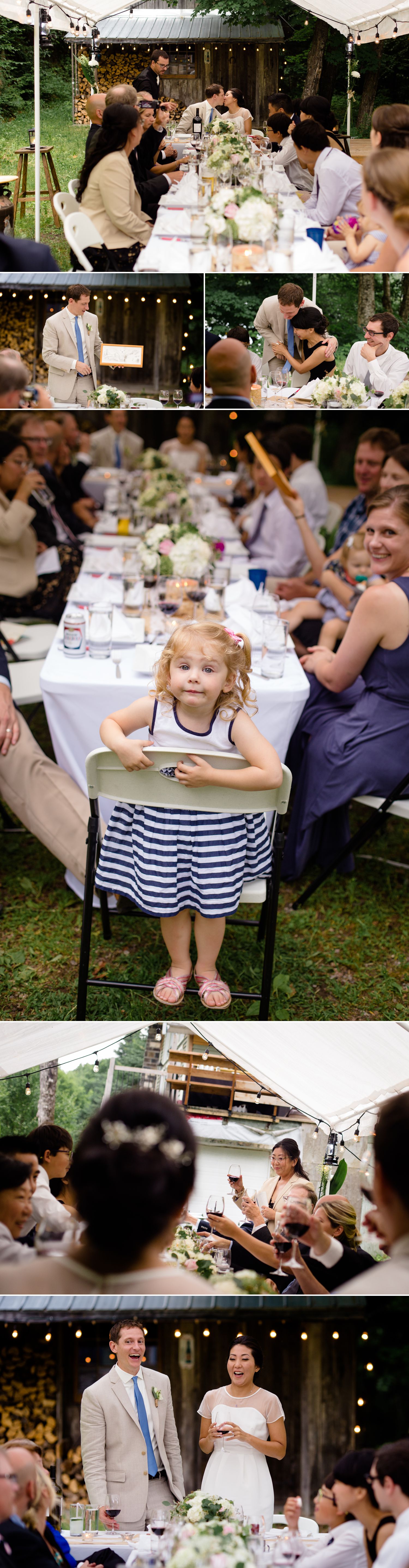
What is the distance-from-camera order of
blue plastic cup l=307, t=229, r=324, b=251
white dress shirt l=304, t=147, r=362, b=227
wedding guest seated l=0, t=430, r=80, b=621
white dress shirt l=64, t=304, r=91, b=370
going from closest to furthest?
1. white dress shirt l=304, t=147, r=362, b=227
2. blue plastic cup l=307, t=229, r=324, b=251
3. white dress shirt l=64, t=304, r=91, b=370
4. wedding guest seated l=0, t=430, r=80, b=621

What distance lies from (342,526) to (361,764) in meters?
1.94

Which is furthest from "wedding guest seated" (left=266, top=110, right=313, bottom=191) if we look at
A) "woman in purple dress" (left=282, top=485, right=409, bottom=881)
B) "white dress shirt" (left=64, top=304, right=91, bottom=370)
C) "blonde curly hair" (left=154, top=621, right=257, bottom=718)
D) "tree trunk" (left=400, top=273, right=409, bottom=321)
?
"blonde curly hair" (left=154, top=621, right=257, bottom=718)

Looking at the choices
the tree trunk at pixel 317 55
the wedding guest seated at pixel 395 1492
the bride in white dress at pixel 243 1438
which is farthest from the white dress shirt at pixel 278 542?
the wedding guest seated at pixel 395 1492

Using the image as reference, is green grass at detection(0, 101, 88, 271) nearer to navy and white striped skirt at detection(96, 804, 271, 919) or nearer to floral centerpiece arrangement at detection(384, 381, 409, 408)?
floral centerpiece arrangement at detection(384, 381, 409, 408)

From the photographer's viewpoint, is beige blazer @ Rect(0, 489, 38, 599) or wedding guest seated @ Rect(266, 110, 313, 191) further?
beige blazer @ Rect(0, 489, 38, 599)

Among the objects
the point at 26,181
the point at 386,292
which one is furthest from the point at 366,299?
the point at 26,181

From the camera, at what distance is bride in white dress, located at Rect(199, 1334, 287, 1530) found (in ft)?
5.39

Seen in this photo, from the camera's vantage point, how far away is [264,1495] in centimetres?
164

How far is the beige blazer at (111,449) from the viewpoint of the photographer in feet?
18.7

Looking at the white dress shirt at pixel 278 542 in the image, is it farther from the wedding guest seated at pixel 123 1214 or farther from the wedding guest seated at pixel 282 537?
the wedding guest seated at pixel 123 1214

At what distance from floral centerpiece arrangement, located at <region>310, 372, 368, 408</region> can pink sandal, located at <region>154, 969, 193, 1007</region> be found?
1.87m

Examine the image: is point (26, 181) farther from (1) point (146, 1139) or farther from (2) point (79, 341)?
(1) point (146, 1139)

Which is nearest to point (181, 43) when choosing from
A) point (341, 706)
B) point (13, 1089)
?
point (341, 706)

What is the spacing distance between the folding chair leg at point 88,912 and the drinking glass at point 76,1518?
4.41 ft
